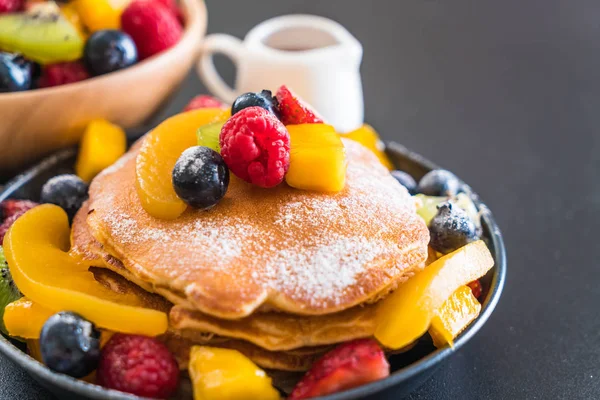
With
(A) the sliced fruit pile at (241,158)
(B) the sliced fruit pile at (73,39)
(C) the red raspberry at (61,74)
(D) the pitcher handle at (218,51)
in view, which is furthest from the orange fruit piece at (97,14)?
(A) the sliced fruit pile at (241,158)

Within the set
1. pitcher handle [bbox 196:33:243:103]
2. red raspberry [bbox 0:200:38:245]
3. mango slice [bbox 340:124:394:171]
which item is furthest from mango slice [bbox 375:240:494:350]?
pitcher handle [bbox 196:33:243:103]

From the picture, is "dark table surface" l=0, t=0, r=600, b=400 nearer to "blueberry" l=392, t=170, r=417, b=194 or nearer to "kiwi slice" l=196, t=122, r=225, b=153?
"blueberry" l=392, t=170, r=417, b=194

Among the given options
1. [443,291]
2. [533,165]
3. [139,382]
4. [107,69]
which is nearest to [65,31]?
[107,69]

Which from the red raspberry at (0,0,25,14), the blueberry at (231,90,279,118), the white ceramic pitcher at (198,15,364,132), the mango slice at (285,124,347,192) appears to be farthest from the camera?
the white ceramic pitcher at (198,15,364,132)

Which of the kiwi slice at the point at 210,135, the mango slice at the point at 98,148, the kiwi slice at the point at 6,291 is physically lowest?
the kiwi slice at the point at 6,291

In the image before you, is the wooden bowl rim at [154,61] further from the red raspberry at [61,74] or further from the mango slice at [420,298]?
the mango slice at [420,298]

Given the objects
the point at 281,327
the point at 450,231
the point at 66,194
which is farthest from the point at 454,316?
the point at 66,194

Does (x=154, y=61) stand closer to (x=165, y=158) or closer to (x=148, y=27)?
(x=148, y=27)
